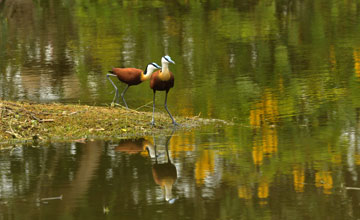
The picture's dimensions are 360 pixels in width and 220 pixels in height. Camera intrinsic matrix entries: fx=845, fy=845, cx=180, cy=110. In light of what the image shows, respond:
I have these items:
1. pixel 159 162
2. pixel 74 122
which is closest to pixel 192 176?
pixel 159 162

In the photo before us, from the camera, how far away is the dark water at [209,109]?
27.2ft

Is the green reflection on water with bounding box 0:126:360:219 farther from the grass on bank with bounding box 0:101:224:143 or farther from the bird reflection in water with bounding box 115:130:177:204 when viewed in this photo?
the grass on bank with bounding box 0:101:224:143

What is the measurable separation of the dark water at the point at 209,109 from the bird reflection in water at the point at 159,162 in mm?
27

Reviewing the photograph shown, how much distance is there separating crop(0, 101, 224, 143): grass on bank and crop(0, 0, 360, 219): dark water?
20.4 inches

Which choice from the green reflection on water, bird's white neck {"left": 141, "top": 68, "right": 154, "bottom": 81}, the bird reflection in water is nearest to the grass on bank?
the green reflection on water

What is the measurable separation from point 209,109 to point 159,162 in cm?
397

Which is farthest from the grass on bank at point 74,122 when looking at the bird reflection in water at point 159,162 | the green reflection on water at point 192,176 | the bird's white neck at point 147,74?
the bird's white neck at point 147,74

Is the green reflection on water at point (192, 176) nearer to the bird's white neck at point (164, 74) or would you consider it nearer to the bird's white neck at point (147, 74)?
the bird's white neck at point (164, 74)

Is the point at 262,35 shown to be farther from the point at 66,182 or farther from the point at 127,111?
the point at 66,182

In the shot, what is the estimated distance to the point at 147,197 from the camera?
27.7 ft

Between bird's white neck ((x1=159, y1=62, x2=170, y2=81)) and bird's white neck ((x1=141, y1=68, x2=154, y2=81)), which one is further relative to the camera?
bird's white neck ((x1=141, y1=68, x2=154, y2=81))

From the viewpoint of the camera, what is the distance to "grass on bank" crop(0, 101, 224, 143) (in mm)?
11883

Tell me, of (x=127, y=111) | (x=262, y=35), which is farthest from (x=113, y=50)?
(x=127, y=111)

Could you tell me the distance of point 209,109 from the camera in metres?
14.0
